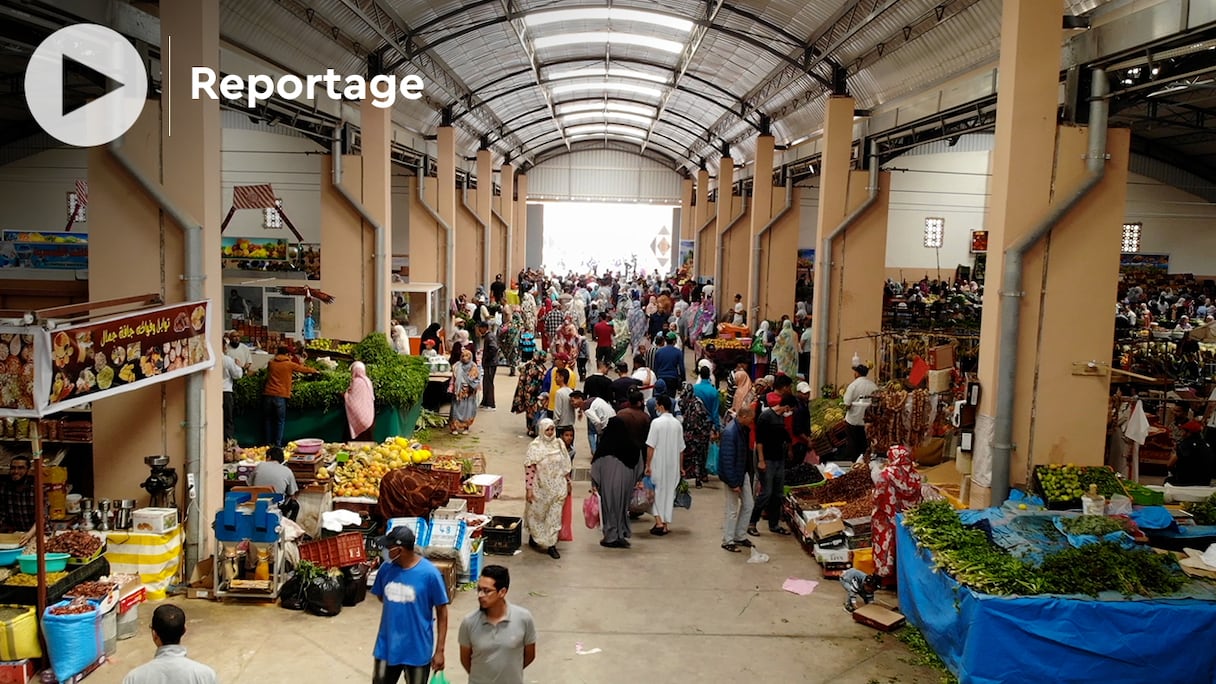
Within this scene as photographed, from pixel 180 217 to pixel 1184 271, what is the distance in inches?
1311

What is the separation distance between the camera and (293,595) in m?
7.96

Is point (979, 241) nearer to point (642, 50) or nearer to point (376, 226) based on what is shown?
point (642, 50)

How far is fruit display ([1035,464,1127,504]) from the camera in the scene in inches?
357

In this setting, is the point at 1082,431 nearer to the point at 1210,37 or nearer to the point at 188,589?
the point at 1210,37

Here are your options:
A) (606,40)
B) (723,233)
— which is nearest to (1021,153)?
(606,40)

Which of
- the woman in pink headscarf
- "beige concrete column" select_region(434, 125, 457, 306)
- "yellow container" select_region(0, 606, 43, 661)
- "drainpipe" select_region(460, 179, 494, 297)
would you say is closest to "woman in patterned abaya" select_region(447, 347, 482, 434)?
the woman in pink headscarf

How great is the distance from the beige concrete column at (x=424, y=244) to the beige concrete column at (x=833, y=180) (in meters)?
10.9

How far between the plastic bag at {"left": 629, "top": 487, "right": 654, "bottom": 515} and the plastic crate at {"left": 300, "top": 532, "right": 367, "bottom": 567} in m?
3.17

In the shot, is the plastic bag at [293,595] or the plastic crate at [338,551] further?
the plastic crate at [338,551]

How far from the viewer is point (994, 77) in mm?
11773

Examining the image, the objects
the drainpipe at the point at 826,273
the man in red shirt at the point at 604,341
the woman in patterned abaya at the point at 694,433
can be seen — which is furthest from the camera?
the man in red shirt at the point at 604,341

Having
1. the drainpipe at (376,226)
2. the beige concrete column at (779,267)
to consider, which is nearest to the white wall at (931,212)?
the beige concrete column at (779,267)

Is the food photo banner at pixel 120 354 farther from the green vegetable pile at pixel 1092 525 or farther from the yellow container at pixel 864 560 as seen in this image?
the green vegetable pile at pixel 1092 525

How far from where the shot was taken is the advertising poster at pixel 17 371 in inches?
Answer: 250
